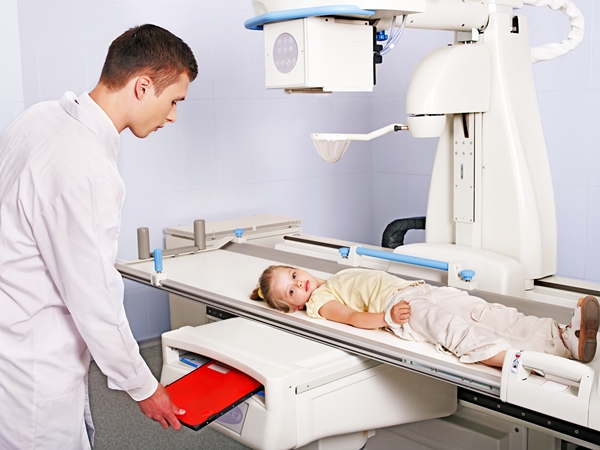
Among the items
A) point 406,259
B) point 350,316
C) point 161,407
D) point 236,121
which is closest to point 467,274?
point 406,259

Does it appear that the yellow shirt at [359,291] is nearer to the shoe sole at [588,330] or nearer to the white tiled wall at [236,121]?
the shoe sole at [588,330]

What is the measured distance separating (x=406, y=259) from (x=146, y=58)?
1.22m

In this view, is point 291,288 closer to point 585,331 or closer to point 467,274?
point 467,274

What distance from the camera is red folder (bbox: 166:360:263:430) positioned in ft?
5.14

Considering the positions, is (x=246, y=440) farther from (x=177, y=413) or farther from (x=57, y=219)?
(x=57, y=219)

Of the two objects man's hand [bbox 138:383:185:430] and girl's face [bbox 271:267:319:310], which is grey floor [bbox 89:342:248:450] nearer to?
girl's face [bbox 271:267:319:310]

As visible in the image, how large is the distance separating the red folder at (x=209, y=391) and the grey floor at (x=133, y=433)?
885mm

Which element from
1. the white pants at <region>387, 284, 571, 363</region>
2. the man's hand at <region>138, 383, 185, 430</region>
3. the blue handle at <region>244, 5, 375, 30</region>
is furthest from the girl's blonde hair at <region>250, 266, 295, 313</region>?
the blue handle at <region>244, 5, 375, 30</region>

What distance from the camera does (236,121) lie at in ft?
12.7

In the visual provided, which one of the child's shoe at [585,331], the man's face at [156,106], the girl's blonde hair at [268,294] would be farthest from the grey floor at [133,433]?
Answer: the man's face at [156,106]

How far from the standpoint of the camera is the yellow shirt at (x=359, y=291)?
206 cm

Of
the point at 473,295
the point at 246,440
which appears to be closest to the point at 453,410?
the point at 473,295

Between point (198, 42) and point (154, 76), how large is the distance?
2.30 meters

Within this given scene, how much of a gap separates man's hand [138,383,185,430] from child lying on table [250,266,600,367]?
1.94ft
